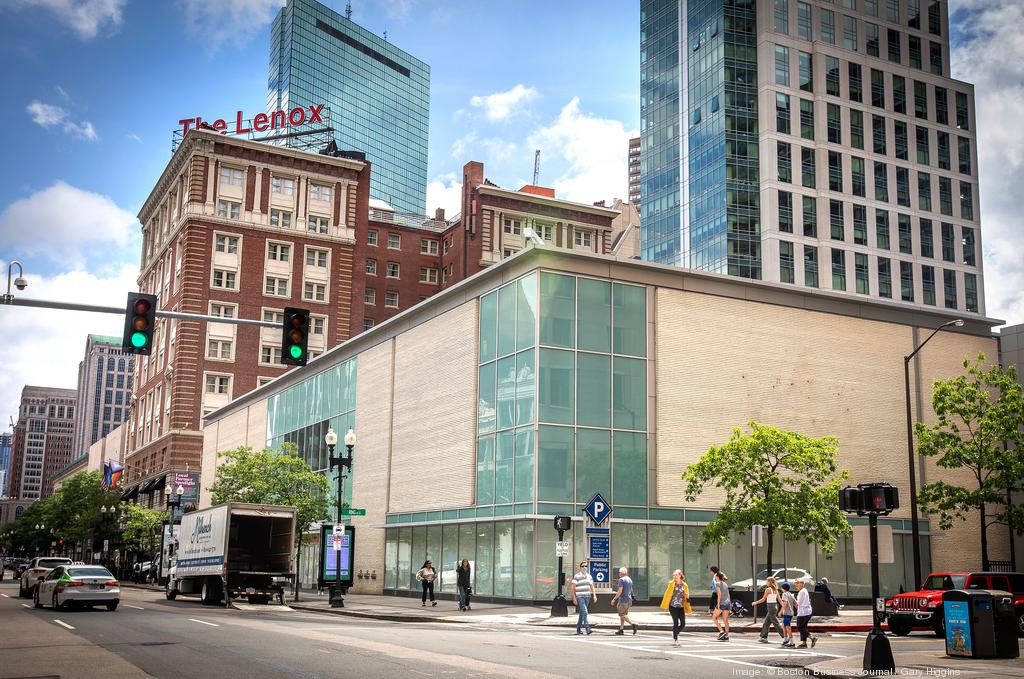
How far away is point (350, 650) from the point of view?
1939 centimetres

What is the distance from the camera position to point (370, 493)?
54.1 meters

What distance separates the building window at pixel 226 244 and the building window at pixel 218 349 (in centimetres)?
808

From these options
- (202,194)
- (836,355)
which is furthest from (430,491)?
(202,194)

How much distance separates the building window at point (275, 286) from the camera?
295 feet

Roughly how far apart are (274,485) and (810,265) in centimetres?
5635

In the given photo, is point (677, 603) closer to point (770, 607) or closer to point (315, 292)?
point (770, 607)

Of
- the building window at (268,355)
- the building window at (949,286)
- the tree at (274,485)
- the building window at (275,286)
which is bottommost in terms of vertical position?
the tree at (274,485)

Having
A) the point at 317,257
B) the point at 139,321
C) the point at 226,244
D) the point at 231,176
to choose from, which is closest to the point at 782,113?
the point at 317,257

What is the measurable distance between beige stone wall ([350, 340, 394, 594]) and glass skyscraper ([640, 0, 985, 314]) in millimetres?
45269

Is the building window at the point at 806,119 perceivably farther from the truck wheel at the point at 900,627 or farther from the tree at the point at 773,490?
the truck wheel at the point at 900,627

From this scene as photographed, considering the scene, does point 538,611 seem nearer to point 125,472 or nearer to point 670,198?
point 670,198

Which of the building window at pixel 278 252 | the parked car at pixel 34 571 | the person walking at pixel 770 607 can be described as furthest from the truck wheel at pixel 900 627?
the building window at pixel 278 252

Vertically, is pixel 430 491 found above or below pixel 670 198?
below

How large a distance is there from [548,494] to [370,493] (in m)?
18.1
